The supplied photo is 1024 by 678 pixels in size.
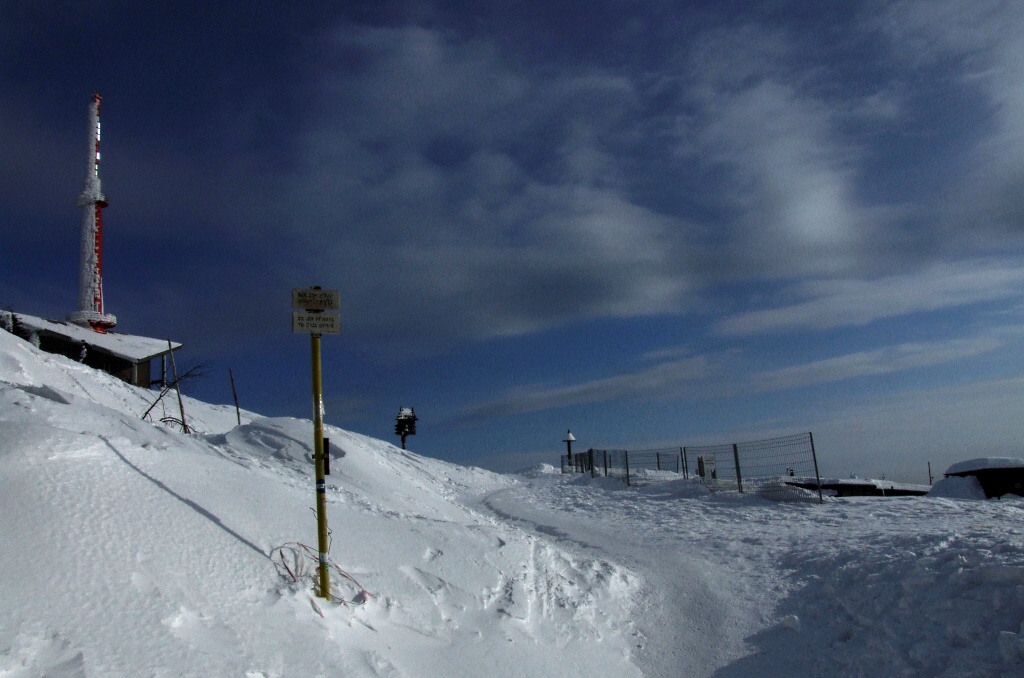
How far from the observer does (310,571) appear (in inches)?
245

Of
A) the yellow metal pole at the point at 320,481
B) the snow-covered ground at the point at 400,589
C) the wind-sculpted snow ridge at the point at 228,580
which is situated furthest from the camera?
the yellow metal pole at the point at 320,481

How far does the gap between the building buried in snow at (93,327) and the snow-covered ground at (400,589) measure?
71.3ft

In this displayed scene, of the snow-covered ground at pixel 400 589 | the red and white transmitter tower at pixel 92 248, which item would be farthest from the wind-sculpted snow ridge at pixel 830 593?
the red and white transmitter tower at pixel 92 248

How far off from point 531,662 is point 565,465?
3209 centimetres

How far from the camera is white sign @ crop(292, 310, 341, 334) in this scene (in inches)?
256

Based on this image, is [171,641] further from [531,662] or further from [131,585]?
[531,662]

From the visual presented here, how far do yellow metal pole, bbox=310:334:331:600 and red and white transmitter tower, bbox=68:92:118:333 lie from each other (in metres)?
40.9

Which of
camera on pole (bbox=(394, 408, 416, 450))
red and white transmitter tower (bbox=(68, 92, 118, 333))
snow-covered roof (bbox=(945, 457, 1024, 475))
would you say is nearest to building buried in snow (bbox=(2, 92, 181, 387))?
red and white transmitter tower (bbox=(68, 92, 118, 333))

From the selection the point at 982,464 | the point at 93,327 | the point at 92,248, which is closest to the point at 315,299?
the point at 982,464

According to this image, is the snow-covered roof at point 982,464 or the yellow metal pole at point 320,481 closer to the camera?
the yellow metal pole at point 320,481

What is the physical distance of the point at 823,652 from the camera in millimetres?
6188

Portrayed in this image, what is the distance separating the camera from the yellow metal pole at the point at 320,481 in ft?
19.6

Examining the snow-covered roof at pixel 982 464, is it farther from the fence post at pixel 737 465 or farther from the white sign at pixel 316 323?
the white sign at pixel 316 323

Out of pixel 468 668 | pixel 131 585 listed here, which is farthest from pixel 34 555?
pixel 468 668
